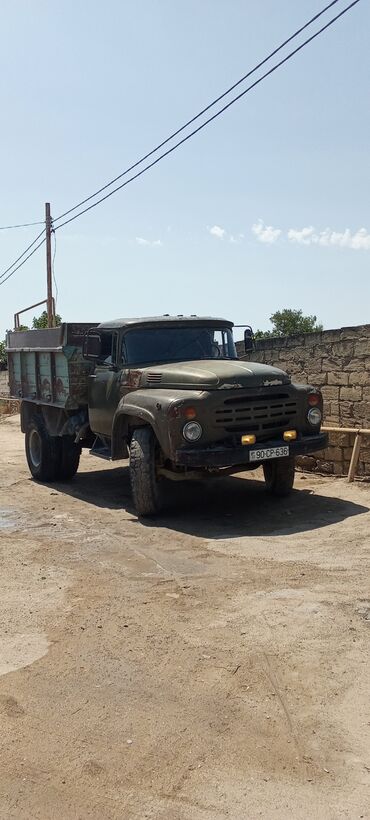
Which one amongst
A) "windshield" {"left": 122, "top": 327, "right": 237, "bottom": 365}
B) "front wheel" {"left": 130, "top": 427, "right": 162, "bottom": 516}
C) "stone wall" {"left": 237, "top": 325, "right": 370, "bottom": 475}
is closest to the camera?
"front wheel" {"left": 130, "top": 427, "right": 162, "bottom": 516}

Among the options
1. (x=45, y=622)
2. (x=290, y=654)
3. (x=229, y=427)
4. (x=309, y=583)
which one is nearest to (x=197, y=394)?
(x=229, y=427)

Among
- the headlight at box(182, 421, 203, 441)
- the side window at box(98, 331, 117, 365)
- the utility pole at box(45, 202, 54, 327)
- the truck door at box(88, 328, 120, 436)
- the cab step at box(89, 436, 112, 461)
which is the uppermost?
the utility pole at box(45, 202, 54, 327)

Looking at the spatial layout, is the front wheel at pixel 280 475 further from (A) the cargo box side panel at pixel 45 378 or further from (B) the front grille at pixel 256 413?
(A) the cargo box side panel at pixel 45 378

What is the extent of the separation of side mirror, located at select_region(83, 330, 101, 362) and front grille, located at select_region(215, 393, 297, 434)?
6.71 ft

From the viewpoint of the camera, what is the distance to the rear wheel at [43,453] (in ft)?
31.8

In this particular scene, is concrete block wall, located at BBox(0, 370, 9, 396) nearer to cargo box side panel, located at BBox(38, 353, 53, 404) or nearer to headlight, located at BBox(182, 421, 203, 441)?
cargo box side panel, located at BBox(38, 353, 53, 404)

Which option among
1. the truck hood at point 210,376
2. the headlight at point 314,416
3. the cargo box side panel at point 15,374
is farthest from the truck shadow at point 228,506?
the cargo box side panel at point 15,374

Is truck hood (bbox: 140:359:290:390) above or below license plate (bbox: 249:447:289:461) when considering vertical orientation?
above

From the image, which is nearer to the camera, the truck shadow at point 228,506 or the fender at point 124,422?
the truck shadow at point 228,506

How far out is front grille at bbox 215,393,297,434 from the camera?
691 centimetres

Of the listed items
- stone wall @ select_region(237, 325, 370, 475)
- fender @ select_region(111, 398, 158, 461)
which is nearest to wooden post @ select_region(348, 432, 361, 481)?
stone wall @ select_region(237, 325, 370, 475)

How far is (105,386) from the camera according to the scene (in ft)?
27.3

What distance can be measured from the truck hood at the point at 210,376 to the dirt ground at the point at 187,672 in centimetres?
140

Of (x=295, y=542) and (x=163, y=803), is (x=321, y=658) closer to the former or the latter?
(x=163, y=803)
